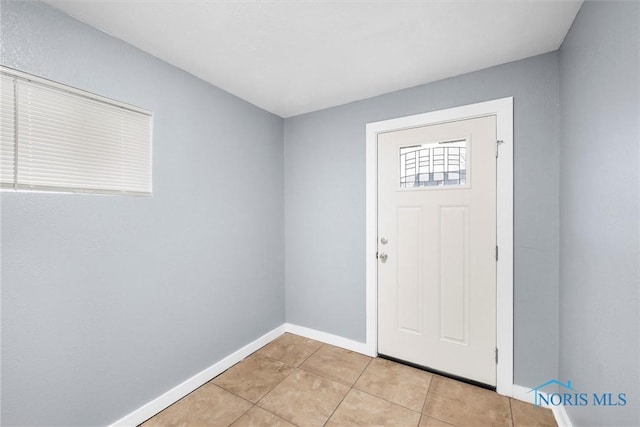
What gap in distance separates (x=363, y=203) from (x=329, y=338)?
1.47 metres

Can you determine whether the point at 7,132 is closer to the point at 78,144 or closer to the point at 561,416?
the point at 78,144

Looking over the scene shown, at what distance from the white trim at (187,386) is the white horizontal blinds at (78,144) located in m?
1.42

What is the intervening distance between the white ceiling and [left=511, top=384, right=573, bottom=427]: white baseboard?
7.66 feet

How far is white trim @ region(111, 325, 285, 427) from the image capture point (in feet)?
5.25

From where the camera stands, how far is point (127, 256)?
1.60 meters

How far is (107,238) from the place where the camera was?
1508 mm

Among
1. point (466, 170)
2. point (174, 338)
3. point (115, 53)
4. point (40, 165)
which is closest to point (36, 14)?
point (115, 53)

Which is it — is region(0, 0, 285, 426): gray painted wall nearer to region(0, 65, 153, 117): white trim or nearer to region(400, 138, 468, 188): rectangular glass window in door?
region(0, 65, 153, 117): white trim

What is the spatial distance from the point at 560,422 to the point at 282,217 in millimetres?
2690

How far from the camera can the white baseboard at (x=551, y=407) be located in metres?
1.52

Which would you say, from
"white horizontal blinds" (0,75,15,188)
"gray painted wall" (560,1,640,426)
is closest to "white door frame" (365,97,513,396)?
"gray painted wall" (560,1,640,426)

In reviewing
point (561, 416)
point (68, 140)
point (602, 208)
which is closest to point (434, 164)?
point (602, 208)

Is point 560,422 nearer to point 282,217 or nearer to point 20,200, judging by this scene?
point 282,217

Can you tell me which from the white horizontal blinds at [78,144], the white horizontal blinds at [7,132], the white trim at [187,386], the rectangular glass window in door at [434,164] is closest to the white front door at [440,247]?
the rectangular glass window in door at [434,164]
